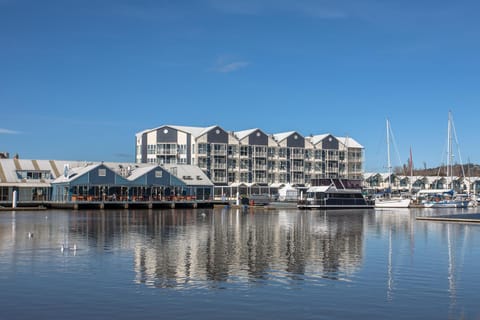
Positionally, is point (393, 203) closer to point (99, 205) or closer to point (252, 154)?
point (252, 154)

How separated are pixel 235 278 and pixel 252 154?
108365 mm

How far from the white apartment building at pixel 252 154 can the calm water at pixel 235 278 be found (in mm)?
85632

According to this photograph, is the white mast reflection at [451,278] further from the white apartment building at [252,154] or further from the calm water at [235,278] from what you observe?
the white apartment building at [252,154]

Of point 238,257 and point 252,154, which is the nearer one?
point 238,257

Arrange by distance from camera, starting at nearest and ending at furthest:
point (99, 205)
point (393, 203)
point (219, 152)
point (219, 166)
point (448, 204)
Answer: point (99, 205) < point (393, 203) < point (448, 204) < point (219, 166) < point (219, 152)

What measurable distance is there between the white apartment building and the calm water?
3371 inches

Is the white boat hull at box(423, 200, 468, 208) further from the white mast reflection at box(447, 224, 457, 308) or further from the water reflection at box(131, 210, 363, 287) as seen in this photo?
the white mast reflection at box(447, 224, 457, 308)

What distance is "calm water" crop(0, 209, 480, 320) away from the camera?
56.0 ft

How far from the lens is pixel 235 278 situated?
72.4 feet

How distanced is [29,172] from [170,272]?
78.8 meters

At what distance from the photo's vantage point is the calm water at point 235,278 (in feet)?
56.0

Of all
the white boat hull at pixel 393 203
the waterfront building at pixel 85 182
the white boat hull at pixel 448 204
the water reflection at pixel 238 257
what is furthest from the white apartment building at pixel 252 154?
the water reflection at pixel 238 257

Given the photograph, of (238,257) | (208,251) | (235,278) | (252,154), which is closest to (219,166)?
(252,154)

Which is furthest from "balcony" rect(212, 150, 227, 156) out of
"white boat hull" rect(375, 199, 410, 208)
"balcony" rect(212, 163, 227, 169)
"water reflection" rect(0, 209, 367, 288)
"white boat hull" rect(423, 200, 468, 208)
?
"water reflection" rect(0, 209, 367, 288)
